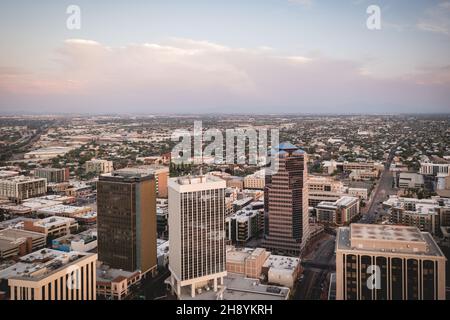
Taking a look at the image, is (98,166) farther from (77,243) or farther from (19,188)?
(77,243)

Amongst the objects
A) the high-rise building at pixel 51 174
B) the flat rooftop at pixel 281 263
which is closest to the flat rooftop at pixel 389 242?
the flat rooftop at pixel 281 263

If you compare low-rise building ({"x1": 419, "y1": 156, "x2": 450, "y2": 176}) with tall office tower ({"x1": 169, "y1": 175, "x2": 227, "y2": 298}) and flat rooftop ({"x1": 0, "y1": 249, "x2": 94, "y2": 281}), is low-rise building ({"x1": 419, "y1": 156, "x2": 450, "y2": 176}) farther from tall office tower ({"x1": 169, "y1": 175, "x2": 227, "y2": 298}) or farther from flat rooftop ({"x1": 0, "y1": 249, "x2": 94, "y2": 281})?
flat rooftop ({"x1": 0, "y1": 249, "x2": 94, "y2": 281})

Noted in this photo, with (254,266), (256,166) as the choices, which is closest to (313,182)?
(256,166)

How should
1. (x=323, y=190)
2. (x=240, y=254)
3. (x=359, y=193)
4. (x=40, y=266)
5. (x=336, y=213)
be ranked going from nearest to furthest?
(x=40, y=266), (x=240, y=254), (x=336, y=213), (x=359, y=193), (x=323, y=190)

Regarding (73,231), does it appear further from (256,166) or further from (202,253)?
(256,166)

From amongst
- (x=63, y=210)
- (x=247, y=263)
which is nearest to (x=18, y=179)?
(x=63, y=210)

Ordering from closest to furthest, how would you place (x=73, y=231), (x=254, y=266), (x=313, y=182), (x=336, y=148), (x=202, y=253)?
(x=202, y=253) → (x=254, y=266) → (x=73, y=231) → (x=313, y=182) → (x=336, y=148)

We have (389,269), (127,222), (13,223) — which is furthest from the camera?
(13,223)
